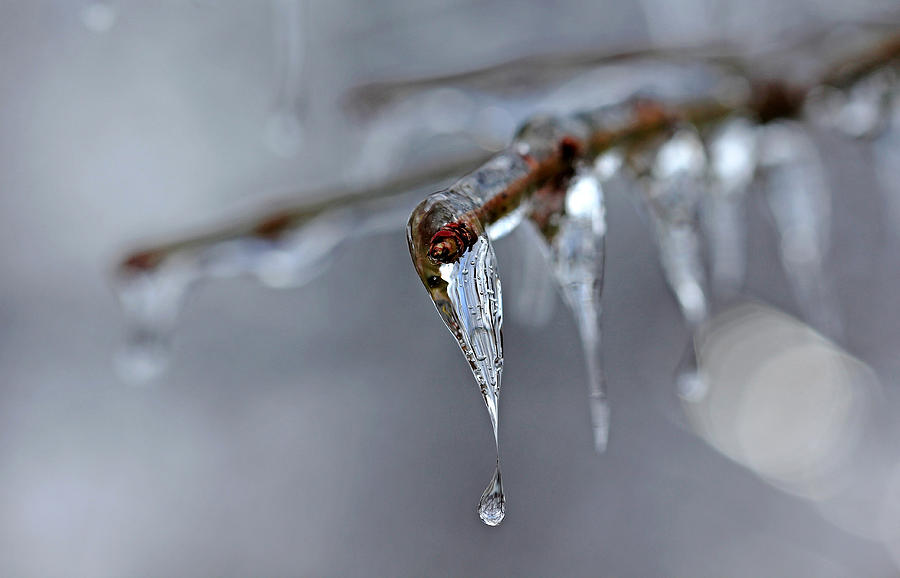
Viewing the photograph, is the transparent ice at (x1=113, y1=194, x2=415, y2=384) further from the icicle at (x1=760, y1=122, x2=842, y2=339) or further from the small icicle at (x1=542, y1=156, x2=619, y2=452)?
the icicle at (x1=760, y1=122, x2=842, y2=339)

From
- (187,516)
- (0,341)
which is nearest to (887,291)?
(187,516)

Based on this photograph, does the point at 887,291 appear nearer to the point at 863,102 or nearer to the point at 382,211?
the point at 863,102

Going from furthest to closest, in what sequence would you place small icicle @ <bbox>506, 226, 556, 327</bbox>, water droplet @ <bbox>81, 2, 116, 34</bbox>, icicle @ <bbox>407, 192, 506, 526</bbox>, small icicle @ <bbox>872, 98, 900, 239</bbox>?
small icicle @ <bbox>872, 98, 900, 239</bbox> → small icicle @ <bbox>506, 226, 556, 327</bbox> → water droplet @ <bbox>81, 2, 116, 34</bbox> → icicle @ <bbox>407, 192, 506, 526</bbox>

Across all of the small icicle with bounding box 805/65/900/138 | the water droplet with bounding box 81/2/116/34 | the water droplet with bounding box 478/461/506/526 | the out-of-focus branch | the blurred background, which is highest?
the water droplet with bounding box 81/2/116/34

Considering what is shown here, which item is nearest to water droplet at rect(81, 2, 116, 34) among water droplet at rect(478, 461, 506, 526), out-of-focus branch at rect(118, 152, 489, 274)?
out-of-focus branch at rect(118, 152, 489, 274)

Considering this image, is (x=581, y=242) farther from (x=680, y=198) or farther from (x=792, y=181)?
(x=792, y=181)
